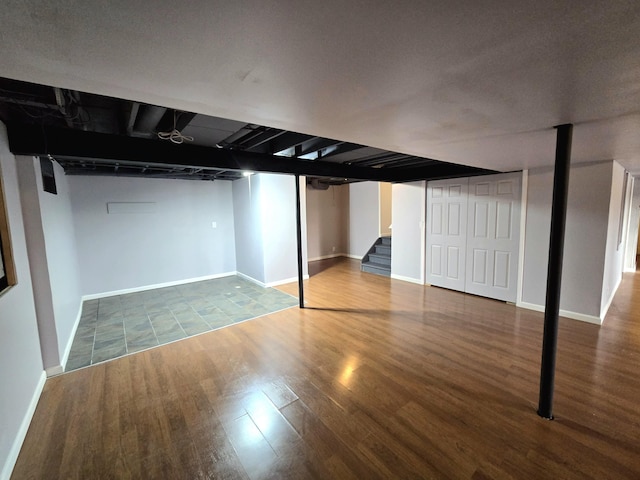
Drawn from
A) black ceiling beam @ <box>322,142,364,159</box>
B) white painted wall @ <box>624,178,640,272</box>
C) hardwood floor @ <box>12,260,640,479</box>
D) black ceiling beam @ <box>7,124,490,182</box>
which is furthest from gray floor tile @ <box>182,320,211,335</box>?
white painted wall @ <box>624,178,640,272</box>

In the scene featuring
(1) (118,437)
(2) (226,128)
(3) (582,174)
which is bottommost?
(1) (118,437)

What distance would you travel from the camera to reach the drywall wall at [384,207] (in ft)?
25.2

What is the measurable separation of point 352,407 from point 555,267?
1.83 meters

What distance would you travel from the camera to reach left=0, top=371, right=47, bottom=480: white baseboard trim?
5.32ft

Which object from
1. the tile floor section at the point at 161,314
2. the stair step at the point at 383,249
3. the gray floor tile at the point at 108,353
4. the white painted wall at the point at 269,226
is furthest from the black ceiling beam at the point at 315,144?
the stair step at the point at 383,249

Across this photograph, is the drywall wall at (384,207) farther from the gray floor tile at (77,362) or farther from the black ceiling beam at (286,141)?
the gray floor tile at (77,362)

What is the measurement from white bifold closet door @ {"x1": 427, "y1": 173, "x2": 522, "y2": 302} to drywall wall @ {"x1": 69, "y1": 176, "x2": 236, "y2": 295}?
4.57 metres

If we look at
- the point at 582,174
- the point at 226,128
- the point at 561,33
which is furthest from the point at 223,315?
the point at 582,174

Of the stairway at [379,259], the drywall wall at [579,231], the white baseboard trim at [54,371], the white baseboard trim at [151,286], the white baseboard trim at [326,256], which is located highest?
the drywall wall at [579,231]

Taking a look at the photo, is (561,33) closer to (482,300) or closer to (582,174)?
(582,174)

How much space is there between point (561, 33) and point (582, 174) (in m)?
3.55

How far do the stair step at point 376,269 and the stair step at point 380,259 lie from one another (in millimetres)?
89

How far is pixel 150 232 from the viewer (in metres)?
5.52

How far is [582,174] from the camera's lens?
11.2ft
